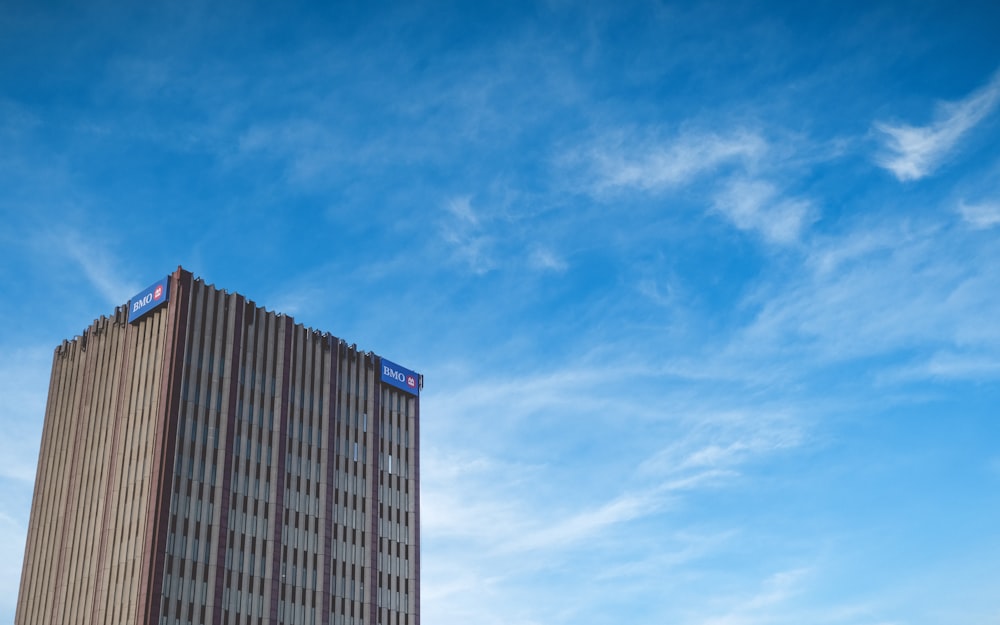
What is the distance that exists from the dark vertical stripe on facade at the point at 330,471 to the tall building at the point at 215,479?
0.21 metres

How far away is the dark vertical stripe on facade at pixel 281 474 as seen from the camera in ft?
360

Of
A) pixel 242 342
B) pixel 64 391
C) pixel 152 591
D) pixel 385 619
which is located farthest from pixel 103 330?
pixel 385 619

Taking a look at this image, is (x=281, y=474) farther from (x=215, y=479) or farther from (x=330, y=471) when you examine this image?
(x=215, y=479)

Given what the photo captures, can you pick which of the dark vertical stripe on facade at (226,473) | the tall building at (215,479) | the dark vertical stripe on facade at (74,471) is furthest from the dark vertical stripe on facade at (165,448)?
the dark vertical stripe on facade at (74,471)

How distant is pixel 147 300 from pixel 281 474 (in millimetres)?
25705

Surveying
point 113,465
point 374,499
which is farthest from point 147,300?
point 374,499

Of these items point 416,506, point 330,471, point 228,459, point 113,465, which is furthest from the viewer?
point 416,506

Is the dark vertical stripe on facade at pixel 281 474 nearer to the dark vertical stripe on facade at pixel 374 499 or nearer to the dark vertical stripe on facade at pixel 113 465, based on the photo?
the dark vertical stripe on facade at pixel 374 499

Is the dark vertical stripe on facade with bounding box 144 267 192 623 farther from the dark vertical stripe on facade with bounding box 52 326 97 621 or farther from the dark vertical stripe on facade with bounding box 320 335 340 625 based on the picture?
the dark vertical stripe on facade with bounding box 320 335 340 625

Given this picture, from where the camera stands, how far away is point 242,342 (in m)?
119

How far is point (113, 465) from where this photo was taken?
11094 cm

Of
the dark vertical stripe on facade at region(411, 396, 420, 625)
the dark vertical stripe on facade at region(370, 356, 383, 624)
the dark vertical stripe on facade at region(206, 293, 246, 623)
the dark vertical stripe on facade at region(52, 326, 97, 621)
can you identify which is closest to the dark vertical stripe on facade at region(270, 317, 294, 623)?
the dark vertical stripe on facade at region(206, 293, 246, 623)

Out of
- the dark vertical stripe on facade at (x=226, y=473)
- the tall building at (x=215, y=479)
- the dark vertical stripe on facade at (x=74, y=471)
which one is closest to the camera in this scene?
the tall building at (x=215, y=479)

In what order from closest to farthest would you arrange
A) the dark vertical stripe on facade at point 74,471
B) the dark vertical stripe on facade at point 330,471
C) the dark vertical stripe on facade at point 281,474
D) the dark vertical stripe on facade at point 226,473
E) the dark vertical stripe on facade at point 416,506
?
1. the dark vertical stripe on facade at point 226,473
2. the dark vertical stripe on facade at point 74,471
3. the dark vertical stripe on facade at point 281,474
4. the dark vertical stripe on facade at point 330,471
5. the dark vertical stripe on facade at point 416,506
